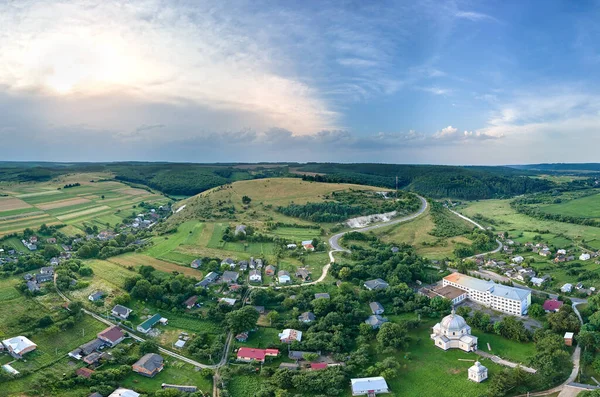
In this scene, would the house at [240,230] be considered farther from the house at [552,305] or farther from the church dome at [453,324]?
the house at [552,305]

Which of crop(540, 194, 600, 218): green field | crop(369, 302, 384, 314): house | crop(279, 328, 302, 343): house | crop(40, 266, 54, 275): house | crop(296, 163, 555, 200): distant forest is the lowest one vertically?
crop(279, 328, 302, 343): house

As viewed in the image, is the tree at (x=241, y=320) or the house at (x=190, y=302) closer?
the tree at (x=241, y=320)

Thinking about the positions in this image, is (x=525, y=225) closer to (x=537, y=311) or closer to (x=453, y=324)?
(x=537, y=311)

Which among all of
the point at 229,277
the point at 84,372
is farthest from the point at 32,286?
the point at 229,277

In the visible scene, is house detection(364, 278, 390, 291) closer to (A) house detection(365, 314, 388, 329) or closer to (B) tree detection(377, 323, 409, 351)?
(A) house detection(365, 314, 388, 329)

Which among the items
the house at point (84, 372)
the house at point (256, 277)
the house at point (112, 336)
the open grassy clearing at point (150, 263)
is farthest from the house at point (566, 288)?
the house at point (84, 372)

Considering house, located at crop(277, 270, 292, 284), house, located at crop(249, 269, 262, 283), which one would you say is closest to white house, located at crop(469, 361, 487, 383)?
house, located at crop(277, 270, 292, 284)
